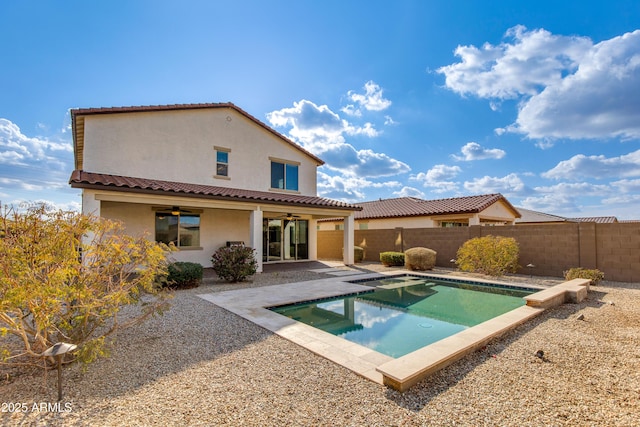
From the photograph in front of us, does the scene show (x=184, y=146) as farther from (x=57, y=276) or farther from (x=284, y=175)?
(x=57, y=276)

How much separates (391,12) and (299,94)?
19.0 ft

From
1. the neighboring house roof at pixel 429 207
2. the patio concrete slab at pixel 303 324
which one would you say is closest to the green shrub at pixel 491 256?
the neighboring house roof at pixel 429 207

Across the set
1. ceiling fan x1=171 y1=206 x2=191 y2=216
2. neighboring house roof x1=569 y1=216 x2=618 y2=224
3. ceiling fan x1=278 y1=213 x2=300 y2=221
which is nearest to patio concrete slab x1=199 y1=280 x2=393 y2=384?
ceiling fan x1=171 y1=206 x2=191 y2=216

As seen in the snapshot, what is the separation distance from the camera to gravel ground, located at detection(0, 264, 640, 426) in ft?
10.6

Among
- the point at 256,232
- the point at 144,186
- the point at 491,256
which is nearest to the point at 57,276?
the point at 144,186

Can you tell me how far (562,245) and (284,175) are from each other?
1375cm

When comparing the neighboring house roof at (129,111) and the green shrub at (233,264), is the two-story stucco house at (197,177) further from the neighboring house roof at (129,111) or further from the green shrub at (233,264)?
the green shrub at (233,264)

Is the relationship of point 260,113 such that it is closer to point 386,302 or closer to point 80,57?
point 80,57

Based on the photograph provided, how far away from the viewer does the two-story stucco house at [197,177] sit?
12.5m

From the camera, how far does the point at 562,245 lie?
13.2 m

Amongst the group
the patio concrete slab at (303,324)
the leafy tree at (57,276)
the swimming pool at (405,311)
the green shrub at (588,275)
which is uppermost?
the leafy tree at (57,276)

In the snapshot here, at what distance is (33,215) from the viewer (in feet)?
14.0

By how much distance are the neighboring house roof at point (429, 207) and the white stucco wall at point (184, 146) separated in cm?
780

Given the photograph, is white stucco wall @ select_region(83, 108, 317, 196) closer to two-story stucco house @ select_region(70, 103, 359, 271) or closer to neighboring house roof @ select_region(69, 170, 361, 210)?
two-story stucco house @ select_region(70, 103, 359, 271)
